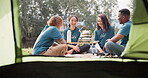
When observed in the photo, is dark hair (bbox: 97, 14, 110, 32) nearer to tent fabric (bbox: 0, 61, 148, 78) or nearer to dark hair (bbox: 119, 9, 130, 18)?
dark hair (bbox: 119, 9, 130, 18)

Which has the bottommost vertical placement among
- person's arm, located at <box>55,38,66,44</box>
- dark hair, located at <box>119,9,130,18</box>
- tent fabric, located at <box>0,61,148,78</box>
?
tent fabric, located at <box>0,61,148,78</box>

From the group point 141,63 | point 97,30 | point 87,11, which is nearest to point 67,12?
point 87,11

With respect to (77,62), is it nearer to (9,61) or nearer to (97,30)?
(97,30)

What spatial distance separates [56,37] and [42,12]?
0.24 m

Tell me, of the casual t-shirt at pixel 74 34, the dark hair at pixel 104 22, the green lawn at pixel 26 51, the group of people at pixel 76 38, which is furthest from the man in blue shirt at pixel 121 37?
the green lawn at pixel 26 51

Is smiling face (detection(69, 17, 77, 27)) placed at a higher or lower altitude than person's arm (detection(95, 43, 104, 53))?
higher

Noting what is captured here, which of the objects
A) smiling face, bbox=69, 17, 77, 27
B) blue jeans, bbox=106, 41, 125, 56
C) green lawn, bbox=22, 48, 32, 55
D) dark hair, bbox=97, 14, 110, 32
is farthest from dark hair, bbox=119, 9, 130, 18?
green lawn, bbox=22, 48, 32, 55

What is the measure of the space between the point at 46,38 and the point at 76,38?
0.26 metres

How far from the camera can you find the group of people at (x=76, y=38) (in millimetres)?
1744

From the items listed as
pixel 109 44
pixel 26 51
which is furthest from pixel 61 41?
pixel 109 44

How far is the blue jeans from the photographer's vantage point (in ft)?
5.69

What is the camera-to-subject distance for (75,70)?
154 centimetres

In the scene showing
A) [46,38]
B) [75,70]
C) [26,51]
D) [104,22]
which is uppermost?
[104,22]

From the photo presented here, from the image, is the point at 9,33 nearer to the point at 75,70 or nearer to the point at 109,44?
the point at 75,70
